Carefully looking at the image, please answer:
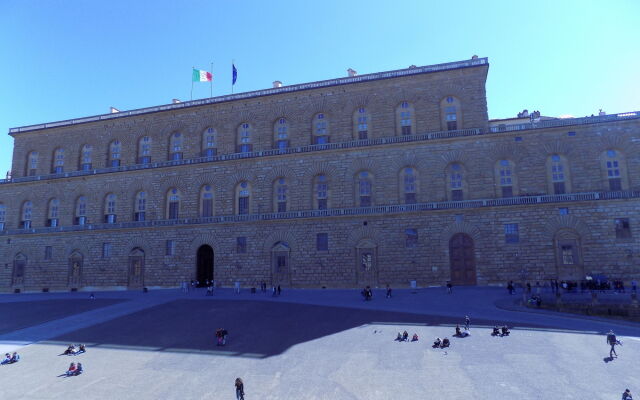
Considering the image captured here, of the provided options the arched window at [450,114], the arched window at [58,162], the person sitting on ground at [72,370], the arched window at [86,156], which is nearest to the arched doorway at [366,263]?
the arched window at [450,114]

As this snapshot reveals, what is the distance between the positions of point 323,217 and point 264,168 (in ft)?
22.2

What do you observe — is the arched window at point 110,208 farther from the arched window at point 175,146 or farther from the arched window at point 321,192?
the arched window at point 321,192

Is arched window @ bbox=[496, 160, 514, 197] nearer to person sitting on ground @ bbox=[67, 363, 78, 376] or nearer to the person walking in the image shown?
the person walking

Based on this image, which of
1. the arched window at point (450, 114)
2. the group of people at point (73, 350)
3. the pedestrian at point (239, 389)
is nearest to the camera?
the pedestrian at point (239, 389)

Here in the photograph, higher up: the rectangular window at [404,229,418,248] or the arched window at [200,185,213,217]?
the arched window at [200,185,213,217]

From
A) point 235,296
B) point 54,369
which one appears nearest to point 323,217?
point 235,296

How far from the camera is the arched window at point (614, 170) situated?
2869 cm

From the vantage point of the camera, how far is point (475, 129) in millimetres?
30859

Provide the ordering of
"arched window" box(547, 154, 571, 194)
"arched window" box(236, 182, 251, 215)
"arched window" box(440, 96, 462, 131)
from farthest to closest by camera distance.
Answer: "arched window" box(236, 182, 251, 215)
"arched window" box(440, 96, 462, 131)
"arched window" box(547, 154, 571, 194)

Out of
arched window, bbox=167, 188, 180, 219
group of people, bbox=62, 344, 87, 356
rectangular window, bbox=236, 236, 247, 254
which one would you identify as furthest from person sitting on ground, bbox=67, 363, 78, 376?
arched window, bbox=167, 188, 180, 219

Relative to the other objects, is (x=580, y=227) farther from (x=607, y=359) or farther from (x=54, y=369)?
(x=54, y=369)

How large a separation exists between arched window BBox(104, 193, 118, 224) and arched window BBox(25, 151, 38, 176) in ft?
32.7

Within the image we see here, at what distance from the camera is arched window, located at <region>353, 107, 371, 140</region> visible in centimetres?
3397

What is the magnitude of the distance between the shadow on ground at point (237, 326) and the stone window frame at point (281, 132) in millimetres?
15336
